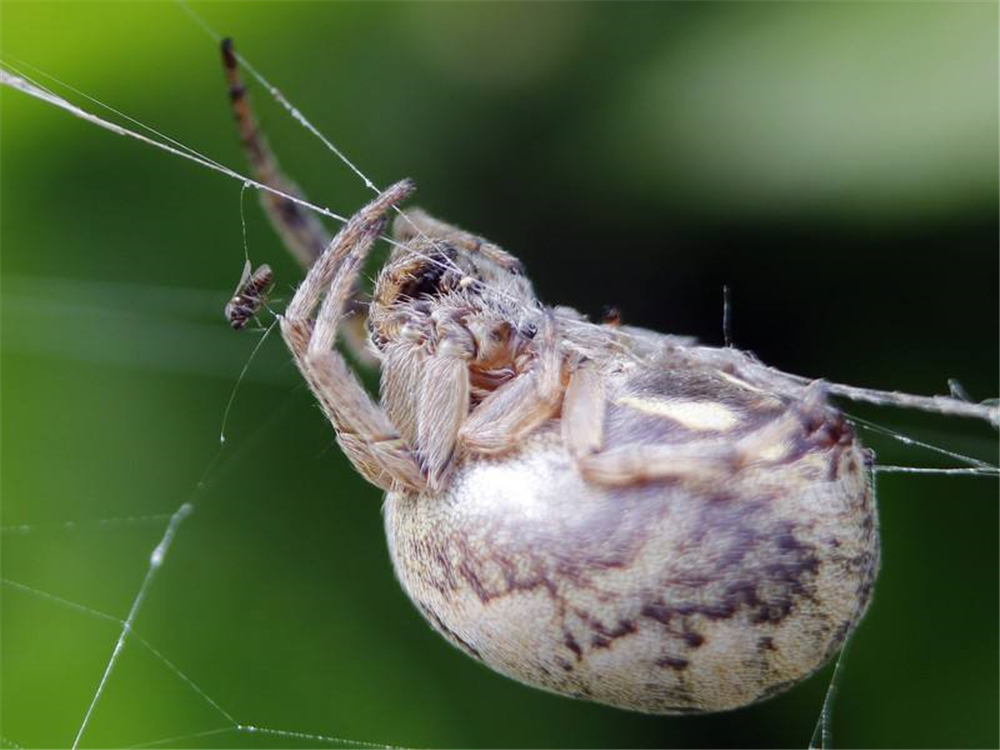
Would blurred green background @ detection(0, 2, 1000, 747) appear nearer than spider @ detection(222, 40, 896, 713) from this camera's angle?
No

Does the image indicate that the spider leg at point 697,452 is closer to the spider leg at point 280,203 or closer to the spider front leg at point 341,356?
the spider front leg at point 341,356

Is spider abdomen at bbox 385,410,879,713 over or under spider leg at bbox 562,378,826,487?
under

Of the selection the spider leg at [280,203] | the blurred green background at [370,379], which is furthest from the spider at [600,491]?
the blurred green background at [370,379]

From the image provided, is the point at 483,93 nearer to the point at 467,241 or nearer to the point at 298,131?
the point at 298,131

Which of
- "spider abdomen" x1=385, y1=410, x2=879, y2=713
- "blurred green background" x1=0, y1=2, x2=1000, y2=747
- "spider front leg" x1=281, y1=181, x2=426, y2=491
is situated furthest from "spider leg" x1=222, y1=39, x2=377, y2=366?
"spider abdomen" x1=385, y1=410, x2=879, y2=713

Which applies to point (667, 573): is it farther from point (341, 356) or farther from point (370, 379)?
point (370, 379)

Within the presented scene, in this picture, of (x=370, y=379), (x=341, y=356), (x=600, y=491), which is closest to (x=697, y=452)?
(x=600, y=491)

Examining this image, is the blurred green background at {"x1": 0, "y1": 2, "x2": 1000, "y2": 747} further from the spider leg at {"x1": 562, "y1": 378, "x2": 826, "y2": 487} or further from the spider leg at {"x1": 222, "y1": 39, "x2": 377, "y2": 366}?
the spider leg at {"x1": 562, "y1": 378, "x2": 826, "y2": 487}
